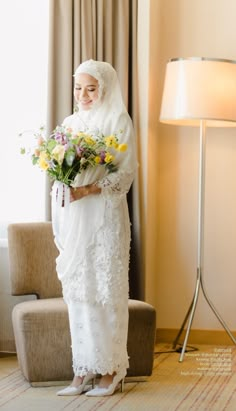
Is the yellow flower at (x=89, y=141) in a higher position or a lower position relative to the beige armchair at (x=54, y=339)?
higher

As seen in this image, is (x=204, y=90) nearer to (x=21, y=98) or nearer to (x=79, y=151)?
(x=21, y=98)

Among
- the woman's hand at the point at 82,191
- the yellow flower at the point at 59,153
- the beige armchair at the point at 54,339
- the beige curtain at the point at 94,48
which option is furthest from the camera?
the beige curtain at the point at 94,48

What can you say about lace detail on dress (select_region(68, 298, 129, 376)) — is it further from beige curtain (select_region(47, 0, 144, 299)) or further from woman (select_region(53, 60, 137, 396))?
beige curtain (select_region(47, 0, 144, 299))

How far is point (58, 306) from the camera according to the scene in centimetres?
466

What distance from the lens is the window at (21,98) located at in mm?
5543

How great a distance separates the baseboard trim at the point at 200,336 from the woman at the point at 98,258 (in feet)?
Answer: 4.99

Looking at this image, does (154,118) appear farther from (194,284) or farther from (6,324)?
(6,324)

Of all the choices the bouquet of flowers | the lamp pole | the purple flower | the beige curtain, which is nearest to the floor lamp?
the lamp pole

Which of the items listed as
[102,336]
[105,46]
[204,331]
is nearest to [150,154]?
[105,46]

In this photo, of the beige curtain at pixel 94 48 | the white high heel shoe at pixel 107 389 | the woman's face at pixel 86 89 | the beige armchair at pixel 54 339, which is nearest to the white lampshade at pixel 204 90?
the beige curtain at pixel 94 48

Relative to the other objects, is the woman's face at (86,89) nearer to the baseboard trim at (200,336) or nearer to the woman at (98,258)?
the woman at (98,258)

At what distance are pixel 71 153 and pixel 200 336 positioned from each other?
2231mm

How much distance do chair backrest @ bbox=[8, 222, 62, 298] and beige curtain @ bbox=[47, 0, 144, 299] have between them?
1.45ft

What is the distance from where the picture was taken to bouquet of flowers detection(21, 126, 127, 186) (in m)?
4.12
